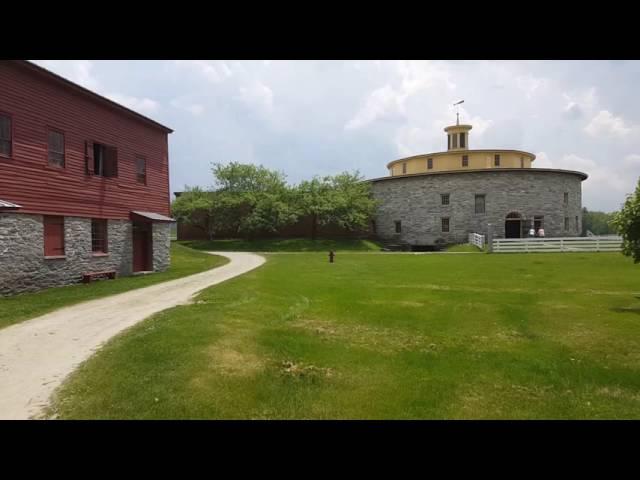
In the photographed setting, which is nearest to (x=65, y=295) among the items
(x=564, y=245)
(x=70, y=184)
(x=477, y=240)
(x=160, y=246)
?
(x=70, y=184)

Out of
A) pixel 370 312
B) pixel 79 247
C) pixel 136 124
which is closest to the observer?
pixel 370 312

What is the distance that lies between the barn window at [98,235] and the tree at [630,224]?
63.9 ft

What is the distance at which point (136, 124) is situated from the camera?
20984 mm

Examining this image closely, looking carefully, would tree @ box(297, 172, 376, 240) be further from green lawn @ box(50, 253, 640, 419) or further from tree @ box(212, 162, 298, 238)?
green lawn @ box(50, 253, 640, 419)

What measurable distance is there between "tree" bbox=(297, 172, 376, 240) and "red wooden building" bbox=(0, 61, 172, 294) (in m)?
25.5

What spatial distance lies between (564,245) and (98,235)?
3213cm

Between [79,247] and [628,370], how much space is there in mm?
18306

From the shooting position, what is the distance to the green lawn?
5543 mm

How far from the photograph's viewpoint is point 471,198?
45.2 meters

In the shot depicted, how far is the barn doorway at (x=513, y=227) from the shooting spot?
44.8m

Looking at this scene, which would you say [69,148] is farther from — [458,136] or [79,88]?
[458,136]
